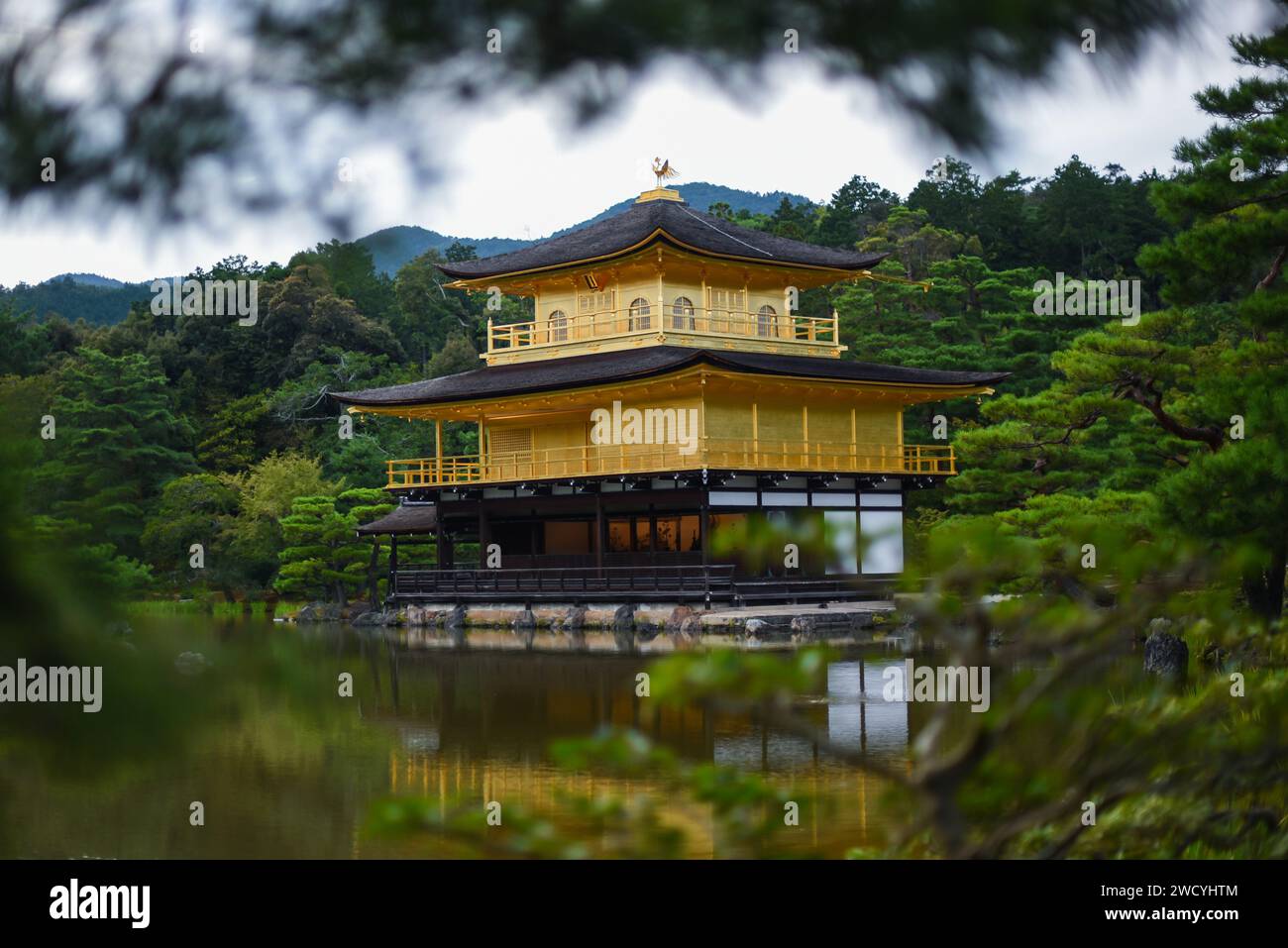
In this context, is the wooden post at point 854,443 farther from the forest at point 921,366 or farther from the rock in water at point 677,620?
the rock in water at point 677,620

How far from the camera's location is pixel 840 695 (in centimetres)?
1446

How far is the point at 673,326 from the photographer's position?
27.7 meters

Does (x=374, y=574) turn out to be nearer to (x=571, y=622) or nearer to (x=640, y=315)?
(x=571, y=622)

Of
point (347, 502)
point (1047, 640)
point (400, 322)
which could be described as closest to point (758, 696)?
point (1047, 640)

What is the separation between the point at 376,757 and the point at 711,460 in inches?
547

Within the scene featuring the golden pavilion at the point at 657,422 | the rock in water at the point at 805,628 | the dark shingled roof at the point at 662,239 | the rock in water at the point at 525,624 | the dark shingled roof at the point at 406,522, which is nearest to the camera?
the rock in water at the point at 805,628

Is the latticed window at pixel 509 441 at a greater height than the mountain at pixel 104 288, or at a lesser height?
greater

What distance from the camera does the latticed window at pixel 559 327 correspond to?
2975 cm

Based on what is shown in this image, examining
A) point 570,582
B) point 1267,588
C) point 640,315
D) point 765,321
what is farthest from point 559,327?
point 1267,588

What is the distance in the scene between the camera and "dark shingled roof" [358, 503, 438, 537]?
98.5ft

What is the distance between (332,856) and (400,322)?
1645 inches

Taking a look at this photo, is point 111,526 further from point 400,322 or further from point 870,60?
point 400,322

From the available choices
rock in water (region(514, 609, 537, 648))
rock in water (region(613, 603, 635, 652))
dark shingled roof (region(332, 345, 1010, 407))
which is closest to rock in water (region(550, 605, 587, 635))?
rock in water (region(514, 609, 537, 648))

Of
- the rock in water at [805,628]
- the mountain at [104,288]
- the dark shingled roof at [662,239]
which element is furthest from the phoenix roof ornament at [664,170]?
the mountain at [104,288]
